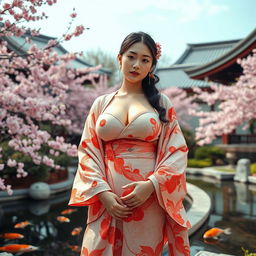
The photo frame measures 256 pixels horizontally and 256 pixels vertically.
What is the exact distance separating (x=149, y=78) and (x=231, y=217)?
18.9ft

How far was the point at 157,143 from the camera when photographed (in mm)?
2516

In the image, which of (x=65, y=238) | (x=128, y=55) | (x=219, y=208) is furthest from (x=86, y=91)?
(x=128, y=55)

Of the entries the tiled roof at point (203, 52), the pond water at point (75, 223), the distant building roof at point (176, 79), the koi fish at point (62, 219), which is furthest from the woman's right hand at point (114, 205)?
the tiled roof at point (203, 52)

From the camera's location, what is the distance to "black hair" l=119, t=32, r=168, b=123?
8.01ft

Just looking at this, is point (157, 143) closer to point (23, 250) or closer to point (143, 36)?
point (143, 36)

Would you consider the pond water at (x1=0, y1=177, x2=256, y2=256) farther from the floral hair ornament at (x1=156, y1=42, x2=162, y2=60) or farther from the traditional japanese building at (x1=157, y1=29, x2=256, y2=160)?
the traditional japanese building at (x1=157, y1=29, x2=256, y2=160)

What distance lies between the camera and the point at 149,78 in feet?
8.79

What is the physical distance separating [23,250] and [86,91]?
49.9 ft

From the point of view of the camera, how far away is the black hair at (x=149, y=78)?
244 cm

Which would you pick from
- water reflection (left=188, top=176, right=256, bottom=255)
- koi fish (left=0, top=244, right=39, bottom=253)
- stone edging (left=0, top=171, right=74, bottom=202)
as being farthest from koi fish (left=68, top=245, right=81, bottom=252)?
stone edging (left=0, top=171, right=74, bottom=202)

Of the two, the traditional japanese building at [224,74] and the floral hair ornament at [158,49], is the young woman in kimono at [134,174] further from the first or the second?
the traditional japanese building at [224,74]

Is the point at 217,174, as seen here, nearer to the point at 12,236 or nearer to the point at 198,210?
the point at 198,210

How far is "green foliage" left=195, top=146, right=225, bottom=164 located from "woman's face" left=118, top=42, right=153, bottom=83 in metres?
16.2

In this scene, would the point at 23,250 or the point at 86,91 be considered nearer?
the point at 23,250
